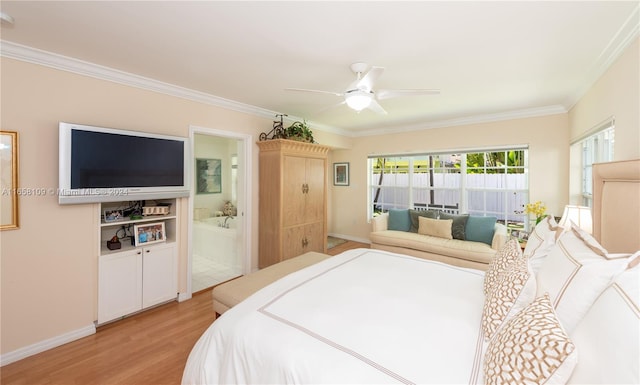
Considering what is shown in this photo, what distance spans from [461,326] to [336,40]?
79.8 inches

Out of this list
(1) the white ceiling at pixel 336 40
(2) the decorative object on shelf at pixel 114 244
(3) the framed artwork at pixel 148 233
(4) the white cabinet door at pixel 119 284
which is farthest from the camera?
(3) the framed artwork at pixel 148 233

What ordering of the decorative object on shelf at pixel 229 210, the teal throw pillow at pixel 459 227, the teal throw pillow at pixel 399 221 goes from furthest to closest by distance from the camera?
the decorative object on shelf at pixel 229 210
the teal throw pillow at pixel 399 221
the teal throw pillow at pixel 459 227

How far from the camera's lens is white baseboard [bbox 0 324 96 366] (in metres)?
2.09

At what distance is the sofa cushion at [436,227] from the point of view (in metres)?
4.16

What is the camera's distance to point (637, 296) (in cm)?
79

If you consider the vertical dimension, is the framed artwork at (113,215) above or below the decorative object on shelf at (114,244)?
above

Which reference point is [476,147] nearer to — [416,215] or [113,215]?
[416,215]

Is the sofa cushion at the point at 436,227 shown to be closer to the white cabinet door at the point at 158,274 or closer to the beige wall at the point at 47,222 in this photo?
the white cabinet door at the point at 158,274

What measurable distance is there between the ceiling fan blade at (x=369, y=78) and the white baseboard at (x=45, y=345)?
329 centimetres

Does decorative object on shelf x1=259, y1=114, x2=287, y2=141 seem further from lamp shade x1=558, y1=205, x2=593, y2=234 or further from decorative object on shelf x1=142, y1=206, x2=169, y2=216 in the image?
lamp shade x1=558, y1=205, x2=593, y2=234

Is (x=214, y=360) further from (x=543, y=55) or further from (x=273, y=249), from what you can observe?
(x=543, y=55)

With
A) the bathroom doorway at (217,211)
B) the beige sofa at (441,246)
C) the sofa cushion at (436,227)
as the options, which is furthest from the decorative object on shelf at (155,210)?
the sofa cushion at (436,227)

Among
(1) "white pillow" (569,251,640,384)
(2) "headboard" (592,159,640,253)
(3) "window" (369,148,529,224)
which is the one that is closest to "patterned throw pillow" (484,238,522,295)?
(2) "headboard" (592,159,640,253)

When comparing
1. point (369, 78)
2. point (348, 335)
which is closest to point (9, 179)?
point (348, 335)
